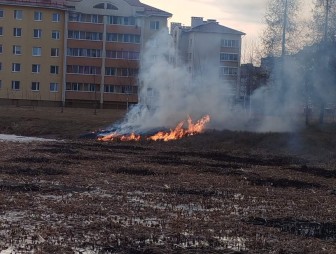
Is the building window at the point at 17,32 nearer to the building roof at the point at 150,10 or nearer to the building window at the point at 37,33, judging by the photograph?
the building window at the point at 37,33

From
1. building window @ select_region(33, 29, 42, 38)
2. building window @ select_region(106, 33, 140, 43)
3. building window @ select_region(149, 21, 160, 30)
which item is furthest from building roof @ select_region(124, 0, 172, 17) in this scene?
building window @ select_region(33, 29, 42, 38)

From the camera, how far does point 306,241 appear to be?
14.6m

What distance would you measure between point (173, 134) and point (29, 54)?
49.4 meters

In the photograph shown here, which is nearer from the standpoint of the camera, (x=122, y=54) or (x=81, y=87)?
(x=81, y=87)

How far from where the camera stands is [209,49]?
76125 mm

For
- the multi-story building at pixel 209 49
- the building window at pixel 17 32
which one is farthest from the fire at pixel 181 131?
the building window at pixel 17 32

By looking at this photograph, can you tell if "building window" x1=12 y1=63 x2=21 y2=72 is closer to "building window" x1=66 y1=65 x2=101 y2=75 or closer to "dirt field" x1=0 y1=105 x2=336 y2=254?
"building window" x1=66 y1=65 x2=101 y2=75

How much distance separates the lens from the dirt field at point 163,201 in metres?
13.9

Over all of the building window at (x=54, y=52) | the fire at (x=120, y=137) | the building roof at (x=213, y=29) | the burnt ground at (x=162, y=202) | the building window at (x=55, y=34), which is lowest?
the fire at (x=120, y=137)

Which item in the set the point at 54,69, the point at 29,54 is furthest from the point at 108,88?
the point at 29,54

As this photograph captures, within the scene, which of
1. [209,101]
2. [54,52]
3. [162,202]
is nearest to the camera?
[162,202]

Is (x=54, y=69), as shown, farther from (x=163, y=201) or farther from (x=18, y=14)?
(x=163, y=201)

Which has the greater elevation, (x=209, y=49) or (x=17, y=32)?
(x=17, y=32)

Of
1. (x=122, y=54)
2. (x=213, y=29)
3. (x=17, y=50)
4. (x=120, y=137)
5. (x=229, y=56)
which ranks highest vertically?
(x=213, y=29)
